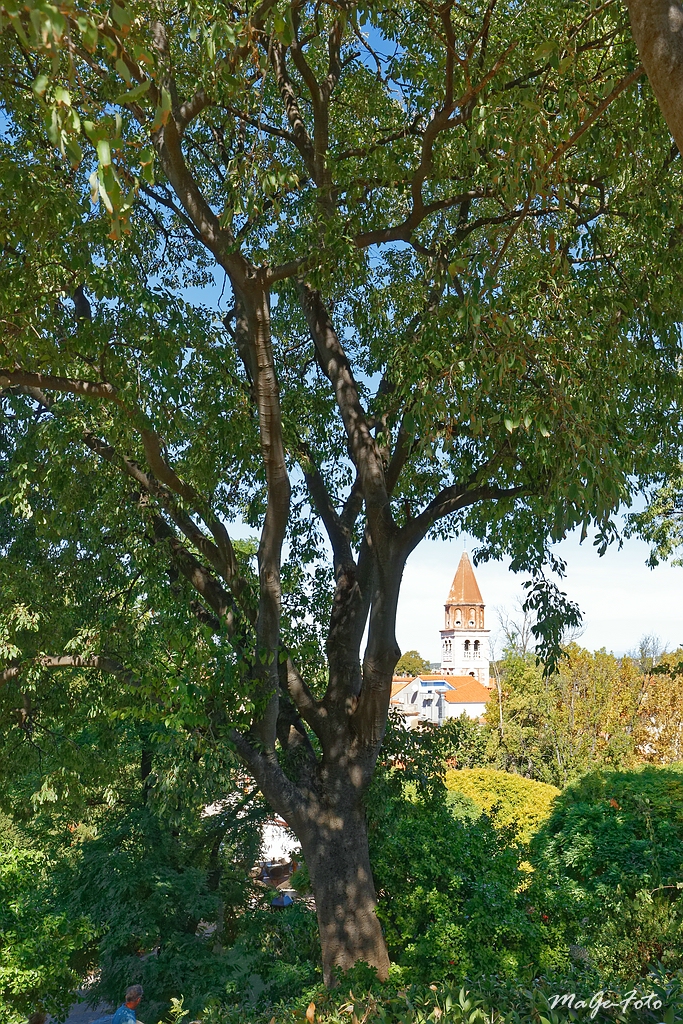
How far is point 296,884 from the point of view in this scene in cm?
1131

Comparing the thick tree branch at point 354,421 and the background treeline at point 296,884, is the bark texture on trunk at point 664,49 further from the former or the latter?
the thick tree branch at point 354,421

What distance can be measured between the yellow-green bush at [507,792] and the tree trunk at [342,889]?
8.69m

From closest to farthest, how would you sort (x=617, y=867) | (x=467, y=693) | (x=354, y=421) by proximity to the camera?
(x=354, y=421)
(x=617, y=867)
(x=467, y=693)

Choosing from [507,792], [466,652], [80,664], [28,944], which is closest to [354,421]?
[80,664]

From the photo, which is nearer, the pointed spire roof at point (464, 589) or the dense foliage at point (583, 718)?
the dense foliage at point (583, 718)

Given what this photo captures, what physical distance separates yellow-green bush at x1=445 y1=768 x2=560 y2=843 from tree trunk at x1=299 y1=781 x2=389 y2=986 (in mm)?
8686

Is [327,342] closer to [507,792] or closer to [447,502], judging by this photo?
[447,502]

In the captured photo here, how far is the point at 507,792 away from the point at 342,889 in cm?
1140

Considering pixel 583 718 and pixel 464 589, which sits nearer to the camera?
pixel 583 718

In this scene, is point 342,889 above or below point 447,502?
below

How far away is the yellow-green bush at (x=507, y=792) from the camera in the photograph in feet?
52.6

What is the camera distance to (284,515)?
646cm

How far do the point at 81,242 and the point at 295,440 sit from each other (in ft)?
9.17

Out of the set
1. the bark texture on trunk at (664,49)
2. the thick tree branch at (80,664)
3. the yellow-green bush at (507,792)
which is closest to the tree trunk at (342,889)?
the thick tree branch at (80,664)
